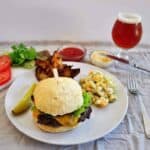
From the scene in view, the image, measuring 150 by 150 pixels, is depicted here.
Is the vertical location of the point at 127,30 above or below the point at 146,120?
above

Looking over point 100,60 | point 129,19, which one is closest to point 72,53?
point 100,60

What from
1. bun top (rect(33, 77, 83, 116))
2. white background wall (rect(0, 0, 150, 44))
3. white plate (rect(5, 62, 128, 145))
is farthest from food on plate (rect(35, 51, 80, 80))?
white background wall (rect(0, 0, 150, 44))

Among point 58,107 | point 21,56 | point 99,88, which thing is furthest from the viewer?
point 21,56

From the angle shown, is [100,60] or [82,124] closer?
[82,124]

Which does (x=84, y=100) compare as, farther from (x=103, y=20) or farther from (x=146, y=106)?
(x=103, y=20)

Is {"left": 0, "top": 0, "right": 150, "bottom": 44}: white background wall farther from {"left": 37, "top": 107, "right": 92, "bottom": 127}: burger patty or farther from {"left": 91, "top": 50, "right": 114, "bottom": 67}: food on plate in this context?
{"left": 37, "top": 107, "right": 92, "bottom": 127}: burger patty

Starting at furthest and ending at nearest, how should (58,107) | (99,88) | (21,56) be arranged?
(21,56)
(99,88)
(58,107)

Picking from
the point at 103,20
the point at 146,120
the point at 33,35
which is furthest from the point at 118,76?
the point at 33,35

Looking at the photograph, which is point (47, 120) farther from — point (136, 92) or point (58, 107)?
point (136, 92)
